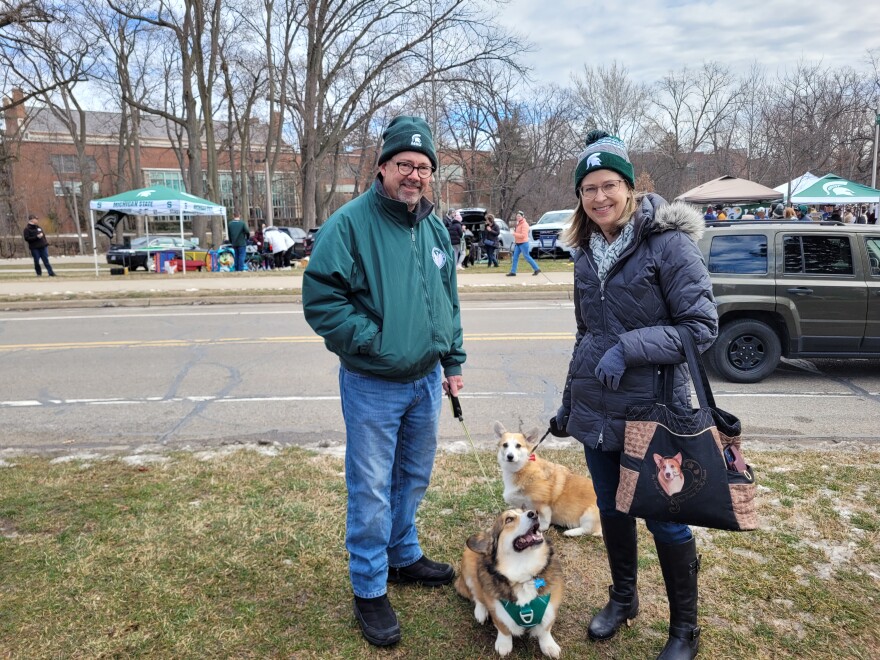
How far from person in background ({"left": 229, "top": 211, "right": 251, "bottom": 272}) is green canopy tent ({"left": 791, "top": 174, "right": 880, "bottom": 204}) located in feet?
62.2

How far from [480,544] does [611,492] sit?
595 mm

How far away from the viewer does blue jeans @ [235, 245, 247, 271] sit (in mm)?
20594

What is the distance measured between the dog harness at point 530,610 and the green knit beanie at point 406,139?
1.82 metres

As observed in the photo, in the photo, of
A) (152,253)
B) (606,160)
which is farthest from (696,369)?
(152,253)

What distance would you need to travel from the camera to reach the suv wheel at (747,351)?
22.6 ft

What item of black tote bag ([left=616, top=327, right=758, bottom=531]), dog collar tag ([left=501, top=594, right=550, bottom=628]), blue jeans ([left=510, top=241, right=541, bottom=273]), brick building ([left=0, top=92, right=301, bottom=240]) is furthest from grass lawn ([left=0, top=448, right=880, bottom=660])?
brick building ([left=0, top=92, right=301, bottom=240])

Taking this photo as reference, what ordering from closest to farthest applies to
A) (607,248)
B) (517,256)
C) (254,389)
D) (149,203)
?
(607,248)
(254,389)
(517,256)
(149,203)

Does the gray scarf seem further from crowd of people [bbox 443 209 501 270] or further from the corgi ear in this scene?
crowd of people [bbox 443 209 501 270]

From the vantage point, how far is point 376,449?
101 inches

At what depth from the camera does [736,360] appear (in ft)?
22.9

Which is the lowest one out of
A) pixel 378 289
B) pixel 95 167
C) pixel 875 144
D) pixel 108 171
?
pixel 378 289

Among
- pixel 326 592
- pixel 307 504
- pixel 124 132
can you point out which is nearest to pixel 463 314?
pixel 307 504

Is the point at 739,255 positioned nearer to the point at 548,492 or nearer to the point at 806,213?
the point at 548,492

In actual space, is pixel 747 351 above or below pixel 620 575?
above
